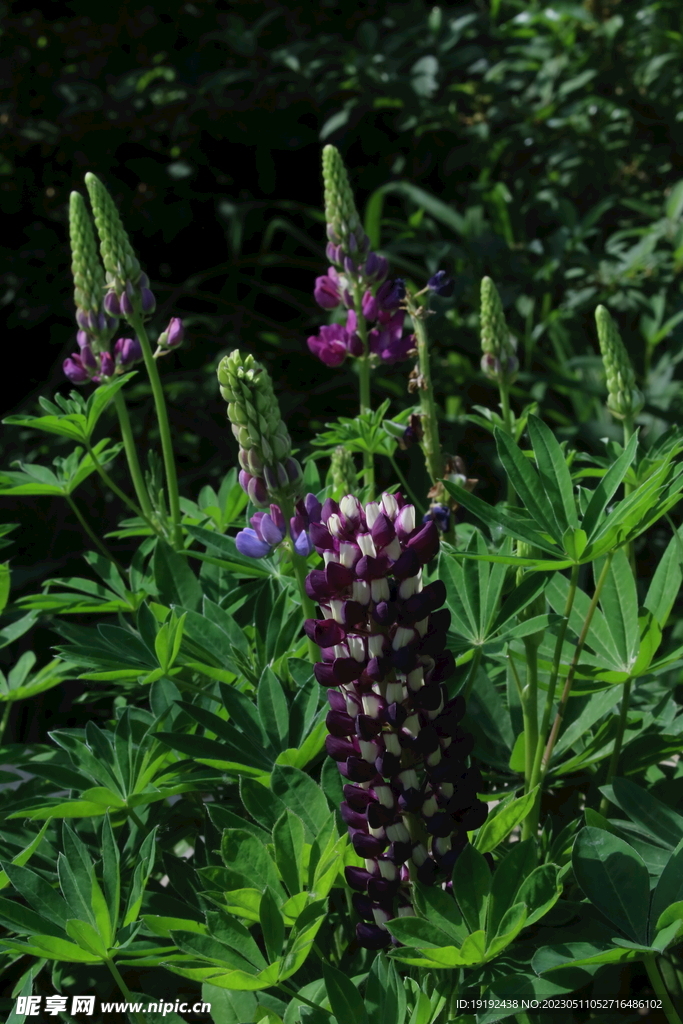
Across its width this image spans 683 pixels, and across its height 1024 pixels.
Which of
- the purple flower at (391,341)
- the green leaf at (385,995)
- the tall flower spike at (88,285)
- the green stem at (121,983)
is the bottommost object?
the green stem at (121,983)

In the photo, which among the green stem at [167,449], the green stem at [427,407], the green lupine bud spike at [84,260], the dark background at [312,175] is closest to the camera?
the green stem at [427,407]

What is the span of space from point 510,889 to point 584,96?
2782mm

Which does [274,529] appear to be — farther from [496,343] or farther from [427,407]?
[496,343]

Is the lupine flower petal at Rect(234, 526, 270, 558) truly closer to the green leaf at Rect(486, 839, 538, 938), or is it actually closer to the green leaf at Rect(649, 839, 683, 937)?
the green leaf at Rect(486, 839, 538, 938)

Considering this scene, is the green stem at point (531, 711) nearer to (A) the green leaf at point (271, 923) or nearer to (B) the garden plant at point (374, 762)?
(B) the garden plant at point (374, 762)

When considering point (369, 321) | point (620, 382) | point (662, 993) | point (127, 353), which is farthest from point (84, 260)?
point (662, 993)

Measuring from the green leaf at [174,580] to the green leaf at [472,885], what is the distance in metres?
0.51


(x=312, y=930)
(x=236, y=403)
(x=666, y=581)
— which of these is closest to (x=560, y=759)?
(x=666, y=581)

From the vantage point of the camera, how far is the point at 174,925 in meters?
0.85

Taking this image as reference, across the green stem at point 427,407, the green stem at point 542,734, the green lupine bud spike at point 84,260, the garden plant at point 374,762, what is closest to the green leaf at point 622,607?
the garden plant at point 374,762

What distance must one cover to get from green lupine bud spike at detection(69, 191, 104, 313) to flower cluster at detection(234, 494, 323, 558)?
68 cm

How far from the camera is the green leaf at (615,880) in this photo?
0.83 m

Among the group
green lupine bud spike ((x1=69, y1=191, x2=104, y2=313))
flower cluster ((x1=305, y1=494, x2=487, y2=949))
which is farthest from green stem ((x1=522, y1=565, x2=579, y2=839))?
green lupine bud spike ((x1=69, y1=191, x2=104, y2=313))

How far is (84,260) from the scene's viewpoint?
59.5 inches
